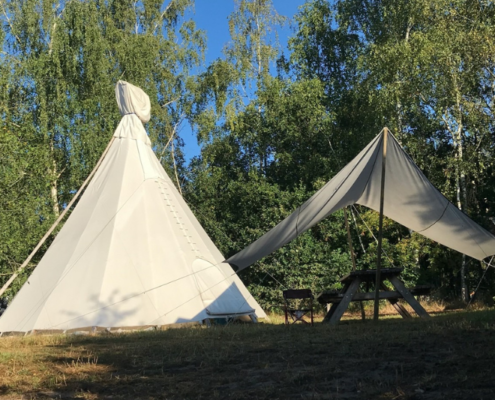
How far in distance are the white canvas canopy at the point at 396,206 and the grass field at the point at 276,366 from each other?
1543 millimetres

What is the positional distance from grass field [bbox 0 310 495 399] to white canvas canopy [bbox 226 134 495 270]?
1.54 meters

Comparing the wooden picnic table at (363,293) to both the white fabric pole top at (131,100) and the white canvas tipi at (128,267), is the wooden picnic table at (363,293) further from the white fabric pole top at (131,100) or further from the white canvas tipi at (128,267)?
the white fabric pole top at (131,100)

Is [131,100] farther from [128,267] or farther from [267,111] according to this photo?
[267,111]

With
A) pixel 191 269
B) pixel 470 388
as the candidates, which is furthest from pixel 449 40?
pixel 470 388

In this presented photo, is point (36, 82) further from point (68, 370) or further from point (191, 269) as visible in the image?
point (68, 370)

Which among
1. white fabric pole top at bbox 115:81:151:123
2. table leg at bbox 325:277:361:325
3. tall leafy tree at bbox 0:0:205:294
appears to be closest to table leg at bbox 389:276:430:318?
table leg at bbox 325:277:361:325

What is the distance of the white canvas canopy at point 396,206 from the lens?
24.3ft

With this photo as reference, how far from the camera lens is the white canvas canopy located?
24.3 ft

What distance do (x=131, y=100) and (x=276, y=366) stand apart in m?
8.21

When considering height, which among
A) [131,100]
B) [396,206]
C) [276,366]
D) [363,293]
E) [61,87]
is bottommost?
[276,366]

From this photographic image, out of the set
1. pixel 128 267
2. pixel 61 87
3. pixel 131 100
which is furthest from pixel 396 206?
pixel 61 87

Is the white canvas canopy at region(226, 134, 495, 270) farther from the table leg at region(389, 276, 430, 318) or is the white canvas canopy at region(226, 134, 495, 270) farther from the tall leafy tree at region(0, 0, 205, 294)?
the tall leafy tree at region(0, 0, 205, 294)

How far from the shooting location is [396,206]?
323 inches

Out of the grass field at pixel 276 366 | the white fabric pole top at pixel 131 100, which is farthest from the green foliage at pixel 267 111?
the grass field at pixel 276 366
